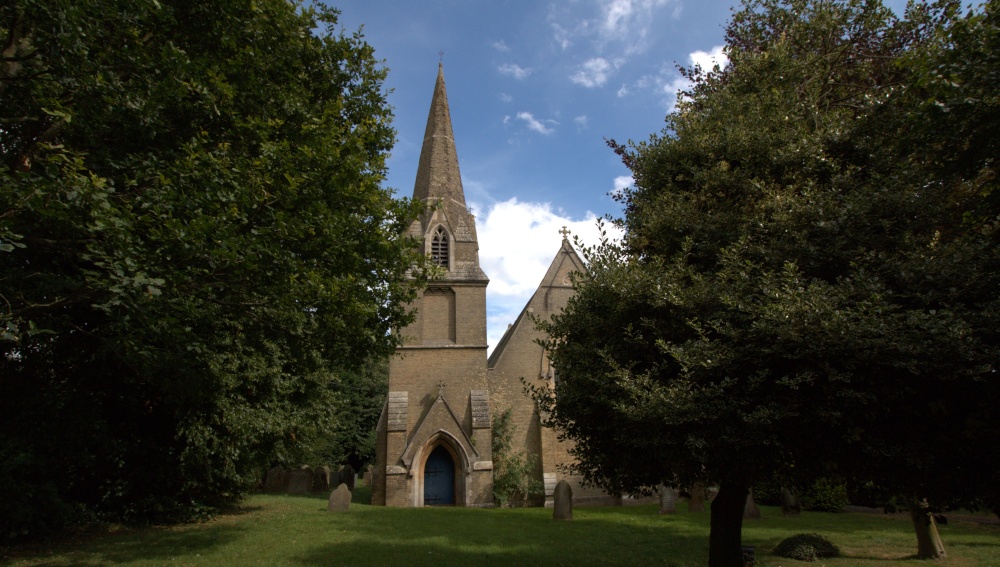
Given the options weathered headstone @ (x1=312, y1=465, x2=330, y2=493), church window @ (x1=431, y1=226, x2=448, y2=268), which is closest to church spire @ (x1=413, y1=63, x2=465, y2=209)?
church window @ (x1=431, y1=226, x2=448, y2=268)

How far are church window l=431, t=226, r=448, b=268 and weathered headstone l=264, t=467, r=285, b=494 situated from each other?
1500 cm

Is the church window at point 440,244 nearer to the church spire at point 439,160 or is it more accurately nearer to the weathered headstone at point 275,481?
the church spire at point 439,160

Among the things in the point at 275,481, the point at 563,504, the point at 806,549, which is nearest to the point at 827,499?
the point at 563,504

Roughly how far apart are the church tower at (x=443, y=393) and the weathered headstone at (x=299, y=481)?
7.41 meters

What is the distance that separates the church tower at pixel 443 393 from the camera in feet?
73.5

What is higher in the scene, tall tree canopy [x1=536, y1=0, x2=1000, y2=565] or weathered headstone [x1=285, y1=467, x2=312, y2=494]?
tall tree canopy [x1=536, y1=0, x2=1000, y2=565]

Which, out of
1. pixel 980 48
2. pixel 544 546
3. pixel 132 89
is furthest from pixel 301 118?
pixel 544 546

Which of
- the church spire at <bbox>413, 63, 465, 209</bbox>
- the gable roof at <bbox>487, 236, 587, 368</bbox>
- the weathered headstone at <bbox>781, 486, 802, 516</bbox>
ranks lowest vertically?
the weathered headstone at <bbox>781, 486, 802, 516</bbox>

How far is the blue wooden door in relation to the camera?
2315cm

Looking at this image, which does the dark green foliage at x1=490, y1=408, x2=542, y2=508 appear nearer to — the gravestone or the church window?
the gravestone

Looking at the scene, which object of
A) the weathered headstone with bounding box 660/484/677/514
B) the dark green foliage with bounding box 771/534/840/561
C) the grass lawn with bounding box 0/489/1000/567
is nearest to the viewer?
the grass lawn with bounding box 0/489/1000/567

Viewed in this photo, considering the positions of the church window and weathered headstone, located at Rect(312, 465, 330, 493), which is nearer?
the church window

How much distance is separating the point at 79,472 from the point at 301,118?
36.6 feet

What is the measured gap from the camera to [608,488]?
9.45m
